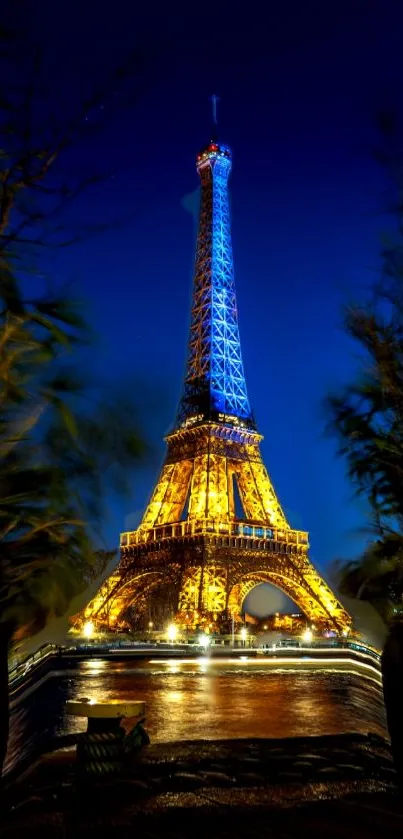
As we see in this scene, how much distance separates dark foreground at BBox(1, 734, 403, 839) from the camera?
5.45 metres

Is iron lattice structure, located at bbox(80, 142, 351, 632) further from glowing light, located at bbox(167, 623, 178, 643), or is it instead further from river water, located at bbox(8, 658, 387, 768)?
river water, located at bbox(8, 658, 387, 768)

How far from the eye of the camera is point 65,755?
27.5 feet

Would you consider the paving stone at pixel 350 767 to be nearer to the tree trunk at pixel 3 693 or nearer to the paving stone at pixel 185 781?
the paving stone at pixel 185 781

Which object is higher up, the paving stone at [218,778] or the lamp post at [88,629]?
the lamp post at [88,629]

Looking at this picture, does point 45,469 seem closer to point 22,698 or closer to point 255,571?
point 22,698

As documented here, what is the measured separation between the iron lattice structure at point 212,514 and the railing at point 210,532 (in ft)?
0.24

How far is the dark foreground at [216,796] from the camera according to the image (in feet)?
17.9

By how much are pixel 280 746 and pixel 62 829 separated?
4261 mm

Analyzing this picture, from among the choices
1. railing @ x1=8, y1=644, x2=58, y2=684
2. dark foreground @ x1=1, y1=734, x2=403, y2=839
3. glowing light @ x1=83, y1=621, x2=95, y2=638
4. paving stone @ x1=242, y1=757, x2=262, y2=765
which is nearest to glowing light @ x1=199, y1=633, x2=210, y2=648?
glowing light @ x1=83, y1=621, x2=95, y2=638

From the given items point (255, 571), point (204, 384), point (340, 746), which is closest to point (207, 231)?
point (204, 384)

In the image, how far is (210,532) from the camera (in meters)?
41.4

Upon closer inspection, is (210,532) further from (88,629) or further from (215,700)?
(215,700)

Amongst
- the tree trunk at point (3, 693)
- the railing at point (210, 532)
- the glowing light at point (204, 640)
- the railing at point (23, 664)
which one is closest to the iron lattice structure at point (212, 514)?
the railing at point (210, 532)

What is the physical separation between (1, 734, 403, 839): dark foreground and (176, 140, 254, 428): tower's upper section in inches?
1555
